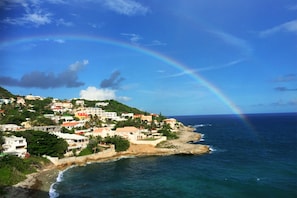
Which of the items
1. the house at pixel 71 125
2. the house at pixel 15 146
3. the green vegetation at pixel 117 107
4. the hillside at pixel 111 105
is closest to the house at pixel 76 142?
the house at pixel 15 146

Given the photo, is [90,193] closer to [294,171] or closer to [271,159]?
[294,171]

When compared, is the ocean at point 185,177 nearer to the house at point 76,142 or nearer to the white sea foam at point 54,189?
the white sea foam at point 54,189

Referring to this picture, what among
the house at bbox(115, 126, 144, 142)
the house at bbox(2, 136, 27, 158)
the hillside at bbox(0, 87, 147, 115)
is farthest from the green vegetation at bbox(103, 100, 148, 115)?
the house at bbox(2, 136, 27, 158)

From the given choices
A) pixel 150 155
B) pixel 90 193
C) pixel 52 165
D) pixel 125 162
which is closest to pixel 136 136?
pixel 150 155

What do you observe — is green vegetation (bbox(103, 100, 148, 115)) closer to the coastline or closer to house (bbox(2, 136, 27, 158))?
the coastline

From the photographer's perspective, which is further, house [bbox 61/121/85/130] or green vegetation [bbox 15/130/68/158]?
house [bbox 61/121/85/130]

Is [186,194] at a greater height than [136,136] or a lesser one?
lesser

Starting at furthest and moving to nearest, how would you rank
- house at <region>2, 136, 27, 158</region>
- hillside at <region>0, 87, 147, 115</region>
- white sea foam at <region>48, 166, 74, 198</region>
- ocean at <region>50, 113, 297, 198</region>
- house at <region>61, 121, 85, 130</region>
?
hillside at <region>0, 87, 147, 115</region> → house at <region>61, 121, 85, 130</region> → house at <region>2, 136, 27, 158</region> → ocean at <region>50, 113, 297, 198</region> → white sea foam at <region>48, 166, 74, 198</region>
